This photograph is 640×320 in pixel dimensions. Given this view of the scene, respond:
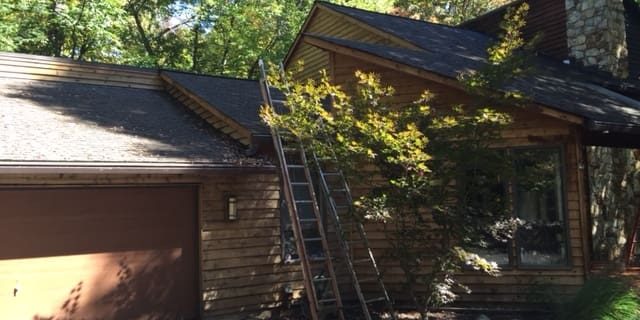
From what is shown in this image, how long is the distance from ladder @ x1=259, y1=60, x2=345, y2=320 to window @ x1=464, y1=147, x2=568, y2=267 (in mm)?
2407

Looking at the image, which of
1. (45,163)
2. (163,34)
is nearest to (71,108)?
(45,163)

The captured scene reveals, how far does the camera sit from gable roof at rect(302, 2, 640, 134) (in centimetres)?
737

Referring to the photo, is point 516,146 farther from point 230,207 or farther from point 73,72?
point 73,72

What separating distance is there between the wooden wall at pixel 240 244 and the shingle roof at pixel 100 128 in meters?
0.43

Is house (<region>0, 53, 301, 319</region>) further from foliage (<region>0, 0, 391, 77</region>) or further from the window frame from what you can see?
foliage (<region>0, 0, 391, 77</region>)

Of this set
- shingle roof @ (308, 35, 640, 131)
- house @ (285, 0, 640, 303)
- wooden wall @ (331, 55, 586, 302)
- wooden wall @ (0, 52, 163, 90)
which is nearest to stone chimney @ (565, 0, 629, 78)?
house @ (285, 0, 640, 303)

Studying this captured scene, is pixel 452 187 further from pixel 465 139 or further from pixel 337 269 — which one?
pixel 337 269

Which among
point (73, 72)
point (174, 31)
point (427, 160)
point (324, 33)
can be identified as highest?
point (174, 31)

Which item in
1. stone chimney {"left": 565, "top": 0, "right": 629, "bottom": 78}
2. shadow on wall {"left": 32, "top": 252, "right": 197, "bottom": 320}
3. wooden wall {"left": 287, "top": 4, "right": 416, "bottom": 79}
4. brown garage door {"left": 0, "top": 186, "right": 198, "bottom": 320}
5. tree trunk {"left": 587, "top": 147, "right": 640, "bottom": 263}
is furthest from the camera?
wooden wall {"left": 287, "top": 4, "right": 416, "bottom": 79}

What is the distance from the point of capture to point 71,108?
8250 mm

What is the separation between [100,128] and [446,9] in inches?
911

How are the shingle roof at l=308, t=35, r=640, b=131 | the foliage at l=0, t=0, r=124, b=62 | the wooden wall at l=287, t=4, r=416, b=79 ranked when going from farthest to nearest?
the foliage at l=0, t=0, r=124, b=62 < the wooden wall at l=287, t=4, r=416, b=79 < the shingle roof at l=308, t=35, r=640, b=131

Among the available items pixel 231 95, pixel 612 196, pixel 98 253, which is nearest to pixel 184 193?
pixel 98 253

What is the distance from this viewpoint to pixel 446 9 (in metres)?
27.3
